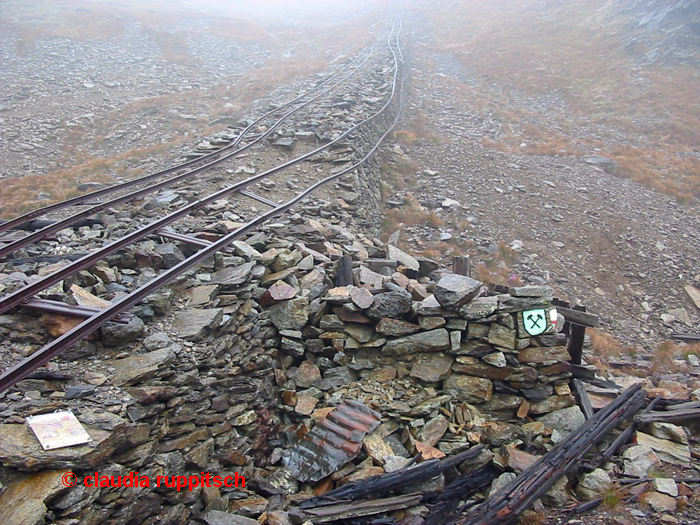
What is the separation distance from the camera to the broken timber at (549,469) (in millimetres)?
4203

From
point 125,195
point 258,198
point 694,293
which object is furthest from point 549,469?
point 694,293

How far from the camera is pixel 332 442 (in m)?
5.11

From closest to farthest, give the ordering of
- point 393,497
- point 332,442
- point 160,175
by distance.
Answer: point 393,497, point 332,442, point 160,175

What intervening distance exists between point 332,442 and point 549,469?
245 centimetres

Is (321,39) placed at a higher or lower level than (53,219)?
higher

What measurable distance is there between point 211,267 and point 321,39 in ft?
132

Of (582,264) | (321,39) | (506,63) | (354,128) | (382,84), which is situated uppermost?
(321,39)

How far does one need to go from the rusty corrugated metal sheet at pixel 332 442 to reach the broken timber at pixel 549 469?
1.41 m

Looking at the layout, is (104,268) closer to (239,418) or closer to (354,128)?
→ (239,418)

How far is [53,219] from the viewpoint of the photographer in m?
8.20

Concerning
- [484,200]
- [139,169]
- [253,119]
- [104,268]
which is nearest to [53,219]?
[104,268]

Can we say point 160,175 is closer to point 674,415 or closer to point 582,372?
point 582,372

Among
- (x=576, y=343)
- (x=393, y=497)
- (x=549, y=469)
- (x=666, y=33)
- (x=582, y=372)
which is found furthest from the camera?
(x=666, y=33)
